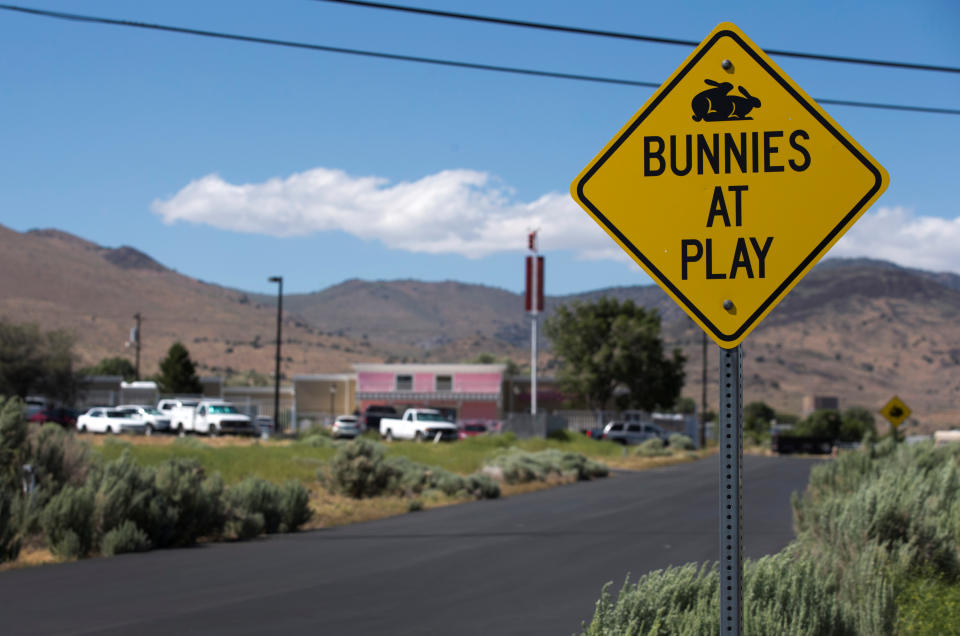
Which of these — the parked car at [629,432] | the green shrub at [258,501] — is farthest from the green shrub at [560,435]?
the green shrub at [258,501]

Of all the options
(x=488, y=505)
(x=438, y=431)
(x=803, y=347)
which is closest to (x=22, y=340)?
(x=438, y=431)

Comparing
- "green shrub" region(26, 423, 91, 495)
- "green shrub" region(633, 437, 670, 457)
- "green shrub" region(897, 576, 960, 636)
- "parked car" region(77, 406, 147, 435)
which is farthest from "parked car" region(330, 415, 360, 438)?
"green shrub" region(897, 576, 960, 636)

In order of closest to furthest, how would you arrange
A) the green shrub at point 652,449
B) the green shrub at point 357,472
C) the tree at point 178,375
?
the green shrub at point 357,472, the green shrub at point 652,449, the tree at point 178,375

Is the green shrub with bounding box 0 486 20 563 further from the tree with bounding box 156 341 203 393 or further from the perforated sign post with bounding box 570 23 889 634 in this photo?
the tree with bounding box 156 341 203 393

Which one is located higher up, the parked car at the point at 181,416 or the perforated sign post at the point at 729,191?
the perforated sign post at the point at 729,191

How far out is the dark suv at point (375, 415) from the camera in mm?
53094

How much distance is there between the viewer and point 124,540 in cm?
1343

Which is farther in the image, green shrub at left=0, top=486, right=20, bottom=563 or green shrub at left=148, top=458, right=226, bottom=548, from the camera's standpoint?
green shrub at left=148, top=458, right=226, bottom=548

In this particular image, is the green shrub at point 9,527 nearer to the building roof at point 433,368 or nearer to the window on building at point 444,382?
the building roof at point 433,368

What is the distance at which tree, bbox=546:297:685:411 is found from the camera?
6850 cm

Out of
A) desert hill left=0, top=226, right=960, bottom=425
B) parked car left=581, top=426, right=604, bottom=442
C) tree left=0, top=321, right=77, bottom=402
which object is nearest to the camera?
parked car left=581, top=426, right=604, bottom=442

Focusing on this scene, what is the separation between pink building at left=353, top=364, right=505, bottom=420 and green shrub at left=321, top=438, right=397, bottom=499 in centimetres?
5117

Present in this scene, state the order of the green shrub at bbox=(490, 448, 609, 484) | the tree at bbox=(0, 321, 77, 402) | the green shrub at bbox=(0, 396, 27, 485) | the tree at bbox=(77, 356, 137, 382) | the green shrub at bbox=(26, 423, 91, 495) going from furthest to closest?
1. the tree at bbox=(77, 356, 137, 382)
2. the tree at bbox=(0, 321, 77, 402)
3. the green shrub at bbox=(490, 448, 609, 484)
4. the green shrub at bbox=(26, 423, 91, 495)
5. the green shrub at bbox=(0, 396, 27, 485)

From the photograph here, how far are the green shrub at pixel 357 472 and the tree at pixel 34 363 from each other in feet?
149
